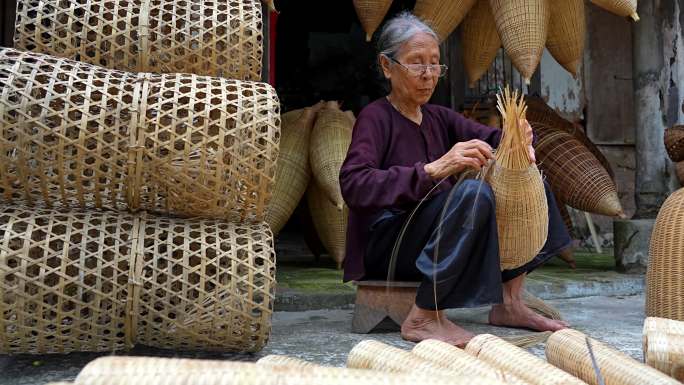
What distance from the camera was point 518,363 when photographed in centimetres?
150

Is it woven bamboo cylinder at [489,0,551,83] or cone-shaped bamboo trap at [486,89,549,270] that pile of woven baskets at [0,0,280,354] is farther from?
woven bamboo cylinder at [489,0,551,83]

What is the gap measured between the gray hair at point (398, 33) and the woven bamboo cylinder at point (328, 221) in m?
1.59

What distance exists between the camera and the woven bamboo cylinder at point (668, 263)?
259 centimetres

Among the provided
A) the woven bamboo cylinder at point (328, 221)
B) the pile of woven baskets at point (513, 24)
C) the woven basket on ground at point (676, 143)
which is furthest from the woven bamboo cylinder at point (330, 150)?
the woven basket on ground at point (676, 143)

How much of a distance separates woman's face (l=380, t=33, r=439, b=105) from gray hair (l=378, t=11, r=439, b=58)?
0.02 m

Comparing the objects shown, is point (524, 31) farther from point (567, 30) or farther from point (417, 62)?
point (417, 62)

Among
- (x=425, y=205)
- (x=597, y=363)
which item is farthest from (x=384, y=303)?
(x=597, y=363)

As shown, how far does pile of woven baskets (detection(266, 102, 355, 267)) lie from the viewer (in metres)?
4.11

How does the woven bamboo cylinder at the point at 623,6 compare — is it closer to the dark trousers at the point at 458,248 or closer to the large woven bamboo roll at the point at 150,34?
the dark trousers at the point at 458,248

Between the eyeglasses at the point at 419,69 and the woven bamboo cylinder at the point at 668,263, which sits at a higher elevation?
the eyeglasses at the point at 419,69

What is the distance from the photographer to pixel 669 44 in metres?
4.65

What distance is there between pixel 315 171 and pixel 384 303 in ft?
5.15

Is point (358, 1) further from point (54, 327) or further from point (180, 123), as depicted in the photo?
point (54, 327)

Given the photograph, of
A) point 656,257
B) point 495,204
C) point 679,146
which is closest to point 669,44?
point 679,146
